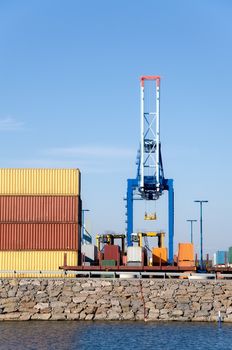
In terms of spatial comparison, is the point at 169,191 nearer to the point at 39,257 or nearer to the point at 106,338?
the point at 39,257

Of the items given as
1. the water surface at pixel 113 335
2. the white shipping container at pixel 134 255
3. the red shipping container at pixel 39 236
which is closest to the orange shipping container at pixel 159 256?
the white shipping container at pixel 134 255

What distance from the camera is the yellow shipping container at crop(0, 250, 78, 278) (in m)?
57.1

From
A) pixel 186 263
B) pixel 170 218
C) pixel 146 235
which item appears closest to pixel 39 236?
pixel 186 263

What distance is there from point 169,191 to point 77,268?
18.7 meters

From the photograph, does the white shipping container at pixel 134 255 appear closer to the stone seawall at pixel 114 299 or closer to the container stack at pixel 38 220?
the container stack at pixel 38 220

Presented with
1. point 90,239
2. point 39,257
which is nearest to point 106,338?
point 39,257

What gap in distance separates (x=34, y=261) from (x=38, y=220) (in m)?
3.21

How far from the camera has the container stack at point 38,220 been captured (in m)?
57.4

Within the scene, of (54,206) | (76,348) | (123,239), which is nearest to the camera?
(76,348)

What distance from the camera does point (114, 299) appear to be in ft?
157

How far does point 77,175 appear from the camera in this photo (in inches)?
2314

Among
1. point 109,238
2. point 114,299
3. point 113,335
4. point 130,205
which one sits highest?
point 130,205

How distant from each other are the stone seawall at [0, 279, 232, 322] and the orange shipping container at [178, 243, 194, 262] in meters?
11.7

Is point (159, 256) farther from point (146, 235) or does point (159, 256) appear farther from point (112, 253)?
point (146, 235)
